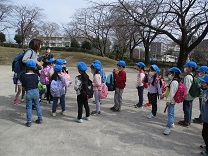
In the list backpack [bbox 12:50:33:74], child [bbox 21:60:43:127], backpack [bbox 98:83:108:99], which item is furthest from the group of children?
backpack [bbox 12:50:33:74]

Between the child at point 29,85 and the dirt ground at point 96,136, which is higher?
the child at point 29,85

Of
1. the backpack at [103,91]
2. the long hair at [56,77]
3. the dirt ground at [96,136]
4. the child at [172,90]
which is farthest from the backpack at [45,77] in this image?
the child at [172,90]

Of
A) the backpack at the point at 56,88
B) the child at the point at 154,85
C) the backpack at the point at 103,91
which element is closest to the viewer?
the backpack at the point at 56,88

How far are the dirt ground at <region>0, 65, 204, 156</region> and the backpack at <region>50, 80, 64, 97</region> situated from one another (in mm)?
604

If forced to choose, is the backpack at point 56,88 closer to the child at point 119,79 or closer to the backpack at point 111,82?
the backpack at point 111,82

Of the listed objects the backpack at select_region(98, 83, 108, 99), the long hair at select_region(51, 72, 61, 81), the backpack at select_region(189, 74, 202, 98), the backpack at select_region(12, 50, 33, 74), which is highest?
the backpack at select_region(12, 50, 33, 74)

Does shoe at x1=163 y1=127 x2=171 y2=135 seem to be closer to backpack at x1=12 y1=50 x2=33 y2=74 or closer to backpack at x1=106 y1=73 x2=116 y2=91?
backpack at x1=106 y1=73 x2=116 y2=91

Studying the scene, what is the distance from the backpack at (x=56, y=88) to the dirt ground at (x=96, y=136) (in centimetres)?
60

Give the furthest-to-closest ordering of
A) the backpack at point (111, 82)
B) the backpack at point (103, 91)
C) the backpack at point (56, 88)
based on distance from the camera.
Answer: the backpack at point (111, 82) → the backpack at point (103, 91) → the backpack at point (56, 88)

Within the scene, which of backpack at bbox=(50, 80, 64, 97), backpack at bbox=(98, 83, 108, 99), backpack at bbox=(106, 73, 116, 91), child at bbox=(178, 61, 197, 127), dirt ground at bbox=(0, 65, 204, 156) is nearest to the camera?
dirt ground at bbox=(0, 65, 204, 156)

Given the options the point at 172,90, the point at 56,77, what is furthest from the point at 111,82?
the point at 172,90

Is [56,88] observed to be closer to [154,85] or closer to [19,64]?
[19,64]

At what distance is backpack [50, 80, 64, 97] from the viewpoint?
4.58 meters

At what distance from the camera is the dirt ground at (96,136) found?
322 centimetres
